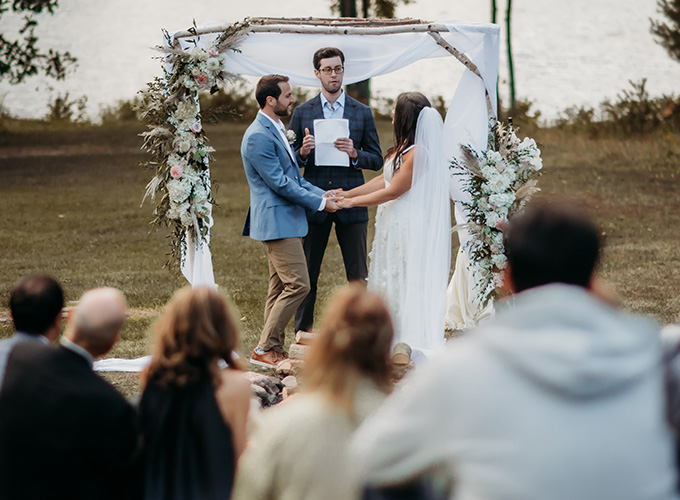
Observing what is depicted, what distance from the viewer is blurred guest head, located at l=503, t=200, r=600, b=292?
245 centimetres

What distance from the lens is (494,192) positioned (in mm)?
7215

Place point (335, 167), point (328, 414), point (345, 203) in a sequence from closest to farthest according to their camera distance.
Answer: point (328, 414), point (345, 203), point (335, 167)

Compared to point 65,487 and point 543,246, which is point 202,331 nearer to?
point 65,487

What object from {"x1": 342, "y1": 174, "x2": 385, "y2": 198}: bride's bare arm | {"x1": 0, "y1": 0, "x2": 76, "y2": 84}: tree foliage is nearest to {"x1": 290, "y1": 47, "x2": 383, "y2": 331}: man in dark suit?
{"x1": 342, "y1": 174, "x2": 385, "y2": 198}: bride's bare arm

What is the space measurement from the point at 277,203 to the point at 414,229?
3.52ft

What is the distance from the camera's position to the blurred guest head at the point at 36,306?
3.52 meters

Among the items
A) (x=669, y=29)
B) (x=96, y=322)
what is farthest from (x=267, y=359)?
(x=669, y=29)

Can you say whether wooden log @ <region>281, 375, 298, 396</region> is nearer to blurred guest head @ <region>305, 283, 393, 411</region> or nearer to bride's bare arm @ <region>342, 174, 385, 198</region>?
bride's bare arm @ <region>342, 174, 385, 198</region>

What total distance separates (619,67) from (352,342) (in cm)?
2744

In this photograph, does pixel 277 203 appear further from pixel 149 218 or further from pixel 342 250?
pixel 149 218

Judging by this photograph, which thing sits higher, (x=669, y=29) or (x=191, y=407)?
(x=669, y=29)

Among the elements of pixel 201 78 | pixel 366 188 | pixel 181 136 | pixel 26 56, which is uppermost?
pixel 26 56

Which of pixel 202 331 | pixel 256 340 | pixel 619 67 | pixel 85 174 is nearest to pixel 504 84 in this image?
pixel 619 67

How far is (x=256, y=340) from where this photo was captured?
319 inches
